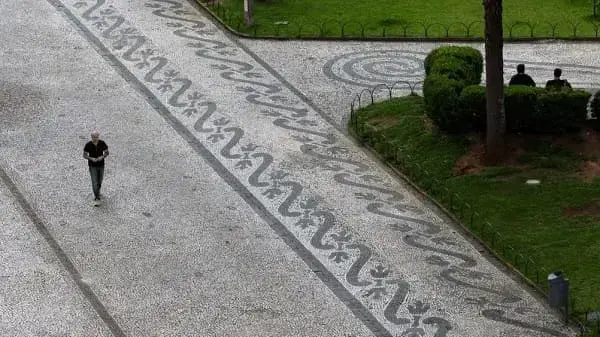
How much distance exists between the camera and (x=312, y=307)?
21891 mm

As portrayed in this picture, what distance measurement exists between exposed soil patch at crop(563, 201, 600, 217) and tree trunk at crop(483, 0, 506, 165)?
7.81ft

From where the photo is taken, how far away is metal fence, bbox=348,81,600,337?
21.5 m

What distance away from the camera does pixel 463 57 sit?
1204 inches

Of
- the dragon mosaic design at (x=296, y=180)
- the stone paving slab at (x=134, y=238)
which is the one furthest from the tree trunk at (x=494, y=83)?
the stone paving slab at (x=134, y=238)

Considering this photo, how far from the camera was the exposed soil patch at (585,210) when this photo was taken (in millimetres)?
25188

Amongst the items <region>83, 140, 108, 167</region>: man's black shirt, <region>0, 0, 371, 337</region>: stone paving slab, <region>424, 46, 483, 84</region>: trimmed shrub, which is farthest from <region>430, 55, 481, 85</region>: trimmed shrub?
<region>83, 140, 108, 167</region>: man's black shirt

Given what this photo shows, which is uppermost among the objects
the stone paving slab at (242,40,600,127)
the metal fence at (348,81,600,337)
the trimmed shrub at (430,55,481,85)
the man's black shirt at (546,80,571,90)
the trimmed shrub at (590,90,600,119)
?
the trimmed shrub at (430,55,481,85)

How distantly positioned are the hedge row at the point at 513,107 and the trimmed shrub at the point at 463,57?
65.1 inches

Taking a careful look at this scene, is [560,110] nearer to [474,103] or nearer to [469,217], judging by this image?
[474,103]

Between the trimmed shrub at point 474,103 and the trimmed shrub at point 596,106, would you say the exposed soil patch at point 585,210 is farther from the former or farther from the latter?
the trimmed shrub at point 474,103

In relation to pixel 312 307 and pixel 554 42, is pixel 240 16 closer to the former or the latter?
pixel 554 42

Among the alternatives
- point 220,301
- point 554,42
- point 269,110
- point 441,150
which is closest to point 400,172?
point 441,150

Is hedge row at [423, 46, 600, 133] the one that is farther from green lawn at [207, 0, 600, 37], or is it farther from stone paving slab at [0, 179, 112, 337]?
stone paving slab at [0, 179, 112, 337]

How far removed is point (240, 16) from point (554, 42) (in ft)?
27.9
